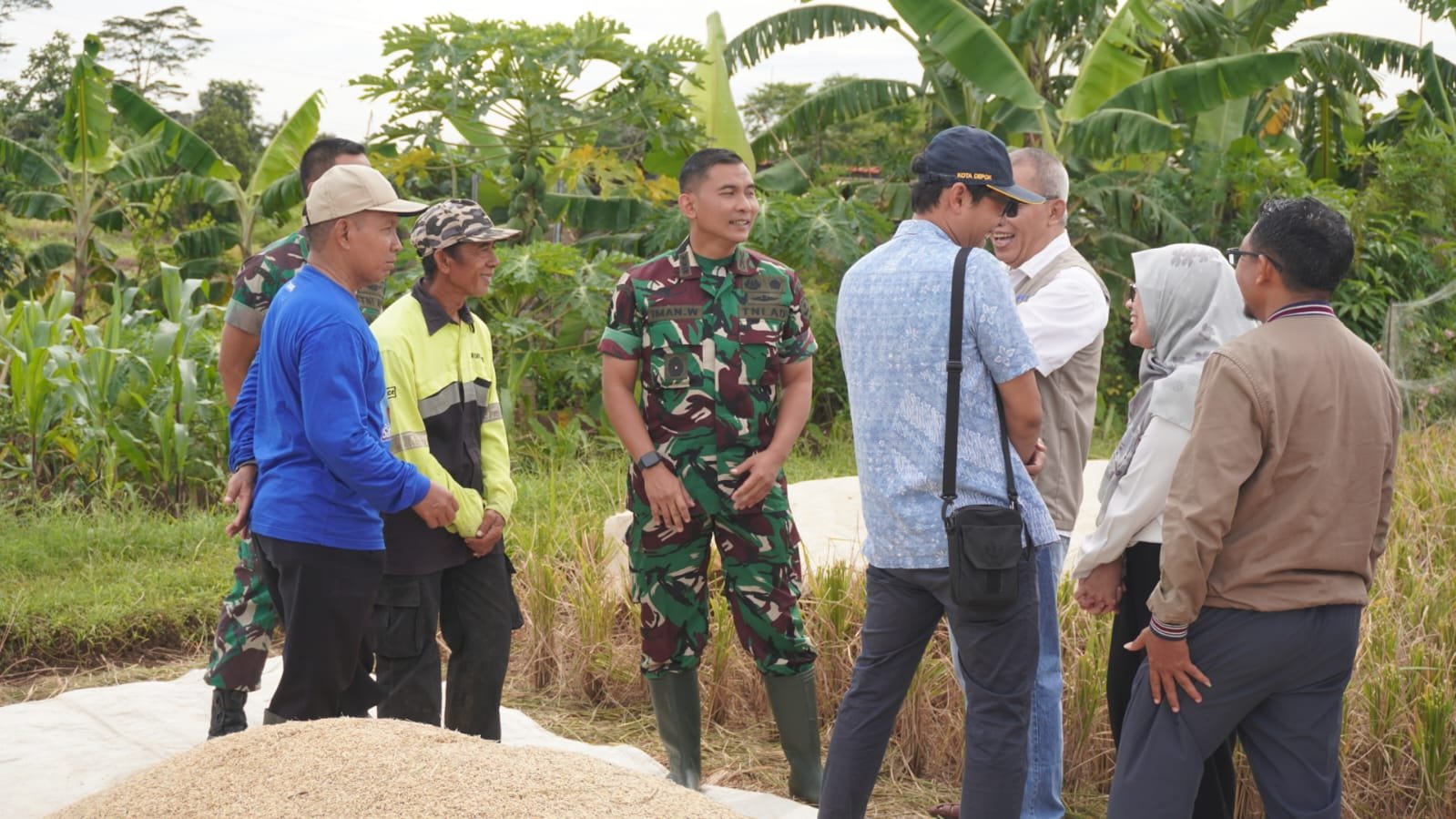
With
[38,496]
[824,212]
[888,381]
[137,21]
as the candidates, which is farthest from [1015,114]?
[137,21]

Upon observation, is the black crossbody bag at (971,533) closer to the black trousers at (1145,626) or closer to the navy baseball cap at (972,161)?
the navy baseball cap at (972,161)

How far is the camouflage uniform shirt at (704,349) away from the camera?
13.2 feet

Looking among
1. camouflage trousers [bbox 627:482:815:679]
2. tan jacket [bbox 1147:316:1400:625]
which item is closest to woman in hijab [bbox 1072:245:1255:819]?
tan jacket [bbox 1147:316:1400:625]

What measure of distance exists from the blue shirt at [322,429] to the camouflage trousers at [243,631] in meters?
0.51

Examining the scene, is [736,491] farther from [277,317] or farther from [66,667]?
[66,667]

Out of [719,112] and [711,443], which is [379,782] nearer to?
[711,443]

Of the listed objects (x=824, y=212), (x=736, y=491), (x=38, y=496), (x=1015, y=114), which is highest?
(x=1015, y=114)

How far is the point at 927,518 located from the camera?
3.14 meters

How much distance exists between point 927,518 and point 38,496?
598cm

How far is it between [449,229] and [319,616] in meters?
1.17

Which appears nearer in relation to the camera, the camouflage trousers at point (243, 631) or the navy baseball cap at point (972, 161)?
the navy baseball cap at point (972, 161)

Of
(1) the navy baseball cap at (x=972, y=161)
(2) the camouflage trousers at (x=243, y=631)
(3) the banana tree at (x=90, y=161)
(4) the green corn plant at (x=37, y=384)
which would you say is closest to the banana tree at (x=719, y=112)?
(3) the banana tree at (x=90, y=161)

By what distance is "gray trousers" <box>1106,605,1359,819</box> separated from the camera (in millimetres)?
2764

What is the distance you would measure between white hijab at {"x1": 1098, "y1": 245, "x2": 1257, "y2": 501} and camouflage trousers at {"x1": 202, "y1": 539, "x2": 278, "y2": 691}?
8.14 ft
